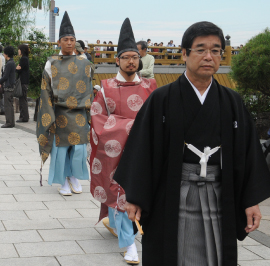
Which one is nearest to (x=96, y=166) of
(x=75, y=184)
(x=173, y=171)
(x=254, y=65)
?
(x=173, y=171)

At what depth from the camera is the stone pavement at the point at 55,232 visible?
4066 millimetres

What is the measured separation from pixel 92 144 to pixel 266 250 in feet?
6.07

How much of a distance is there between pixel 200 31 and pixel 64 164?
3.74m

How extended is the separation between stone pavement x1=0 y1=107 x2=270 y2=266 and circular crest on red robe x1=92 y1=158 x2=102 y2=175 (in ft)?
2.23

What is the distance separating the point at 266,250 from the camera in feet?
14.6

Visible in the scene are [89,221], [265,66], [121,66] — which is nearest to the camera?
[121,66]

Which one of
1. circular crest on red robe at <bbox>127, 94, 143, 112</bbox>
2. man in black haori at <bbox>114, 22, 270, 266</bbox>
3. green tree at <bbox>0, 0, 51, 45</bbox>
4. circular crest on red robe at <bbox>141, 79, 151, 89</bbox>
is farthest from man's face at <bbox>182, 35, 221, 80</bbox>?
green tree at <bbox>0, 0, 51, 45</bbox>

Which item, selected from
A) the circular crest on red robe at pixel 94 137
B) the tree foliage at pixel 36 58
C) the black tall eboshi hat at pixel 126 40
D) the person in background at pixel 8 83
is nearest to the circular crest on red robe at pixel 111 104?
the circular crest on red robe at pixel 94 137

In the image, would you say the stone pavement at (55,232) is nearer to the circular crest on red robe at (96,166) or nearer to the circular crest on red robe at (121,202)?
the circular crest on red robe at (121,202)

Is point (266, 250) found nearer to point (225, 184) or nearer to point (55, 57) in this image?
point (225, 184)

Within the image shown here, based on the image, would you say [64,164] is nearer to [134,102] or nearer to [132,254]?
[134,102]

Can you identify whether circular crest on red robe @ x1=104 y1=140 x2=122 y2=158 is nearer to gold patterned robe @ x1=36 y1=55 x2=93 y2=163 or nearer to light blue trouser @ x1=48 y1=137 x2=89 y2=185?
gold patterned robe @ x1=36 y1=55 x2=93 y2=163

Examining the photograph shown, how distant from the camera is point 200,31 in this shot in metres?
2.69

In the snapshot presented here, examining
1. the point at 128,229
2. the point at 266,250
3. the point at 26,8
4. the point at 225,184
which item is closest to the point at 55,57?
the point at 128,229
